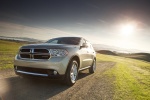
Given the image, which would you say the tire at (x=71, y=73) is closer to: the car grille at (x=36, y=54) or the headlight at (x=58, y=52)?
the headlight at (x=58, y=52)

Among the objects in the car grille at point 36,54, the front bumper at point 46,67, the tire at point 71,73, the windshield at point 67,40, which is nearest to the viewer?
the front bumper at point 46,67

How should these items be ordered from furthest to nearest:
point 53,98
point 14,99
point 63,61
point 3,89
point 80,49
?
point 80,49, point 63,61, point 3,89, point 53,98, point 14,99

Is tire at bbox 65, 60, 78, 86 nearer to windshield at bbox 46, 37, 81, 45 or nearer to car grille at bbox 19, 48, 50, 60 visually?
car grille at bbox 19, 48, 50, 60

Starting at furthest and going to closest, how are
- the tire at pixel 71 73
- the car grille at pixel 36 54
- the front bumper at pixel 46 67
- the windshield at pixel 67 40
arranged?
the windshield at pixel 67 40
the tire at pixel 71 73
the car grille at pixel 36 54
the front bumper at pixel 46 67

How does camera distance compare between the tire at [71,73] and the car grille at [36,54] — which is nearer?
the car grille at [36,54]

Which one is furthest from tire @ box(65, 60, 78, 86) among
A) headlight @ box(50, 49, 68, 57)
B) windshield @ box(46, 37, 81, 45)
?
windshield @ box(46, 37, 81, 45)

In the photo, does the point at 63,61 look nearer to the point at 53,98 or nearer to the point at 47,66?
the point at 47,66

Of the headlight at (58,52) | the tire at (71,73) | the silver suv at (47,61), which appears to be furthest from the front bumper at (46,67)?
the tire at (71,73)

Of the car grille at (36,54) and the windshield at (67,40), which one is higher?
the windshield at (67,40)

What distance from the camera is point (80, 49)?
24.4 feet

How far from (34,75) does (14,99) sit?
1.32 meters

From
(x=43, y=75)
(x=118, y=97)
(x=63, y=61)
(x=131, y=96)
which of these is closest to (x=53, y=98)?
(x=43, y=75)

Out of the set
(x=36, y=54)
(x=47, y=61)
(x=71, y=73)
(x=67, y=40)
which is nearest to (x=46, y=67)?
(x=47, y=61)

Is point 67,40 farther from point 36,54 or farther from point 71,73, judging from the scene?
point 36,54
